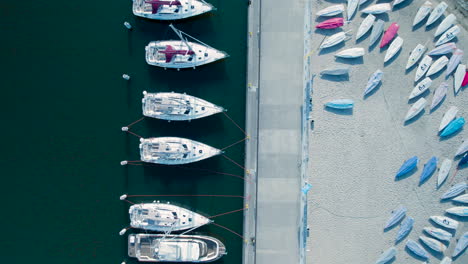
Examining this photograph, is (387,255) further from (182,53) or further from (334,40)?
(182,53)

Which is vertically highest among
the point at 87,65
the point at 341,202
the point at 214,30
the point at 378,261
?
the point at 214,30

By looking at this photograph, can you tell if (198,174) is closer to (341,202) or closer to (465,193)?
(341,202)

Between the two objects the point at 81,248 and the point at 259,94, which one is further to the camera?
the point at 81,248

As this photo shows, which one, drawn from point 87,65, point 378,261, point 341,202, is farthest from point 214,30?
point 378,261

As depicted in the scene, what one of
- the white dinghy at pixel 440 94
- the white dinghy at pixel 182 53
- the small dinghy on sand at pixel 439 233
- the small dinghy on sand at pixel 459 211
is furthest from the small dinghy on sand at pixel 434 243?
the white dinghy at pixel 182 53

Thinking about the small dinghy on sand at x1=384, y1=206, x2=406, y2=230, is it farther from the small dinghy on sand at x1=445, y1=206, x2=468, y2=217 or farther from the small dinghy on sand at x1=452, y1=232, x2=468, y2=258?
the small dinghy on sand at x1=452, y1=232, x2=468, y2=258

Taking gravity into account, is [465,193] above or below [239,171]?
below
